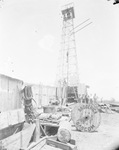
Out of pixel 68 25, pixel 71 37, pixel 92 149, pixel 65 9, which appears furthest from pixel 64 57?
pixel 92 149

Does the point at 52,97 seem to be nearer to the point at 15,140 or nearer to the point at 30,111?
the point at 30,111

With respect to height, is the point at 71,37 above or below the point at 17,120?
above

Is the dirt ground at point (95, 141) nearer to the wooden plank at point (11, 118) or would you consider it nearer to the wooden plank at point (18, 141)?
the wooden plank at point (18, 141)

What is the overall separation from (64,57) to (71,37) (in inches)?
141

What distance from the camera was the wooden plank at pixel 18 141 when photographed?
25.9 feet

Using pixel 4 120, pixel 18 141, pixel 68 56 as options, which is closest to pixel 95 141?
pixel 18 141

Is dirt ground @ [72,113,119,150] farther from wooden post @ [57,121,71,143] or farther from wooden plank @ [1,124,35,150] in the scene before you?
wooden plank @ [1,124,35,150]

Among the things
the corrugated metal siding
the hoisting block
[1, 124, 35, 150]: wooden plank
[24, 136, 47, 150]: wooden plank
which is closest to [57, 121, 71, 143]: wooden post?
[24, 136, 47, 150]: wooden plank

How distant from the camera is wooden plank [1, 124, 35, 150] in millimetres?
7891

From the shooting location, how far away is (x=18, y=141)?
8.38m

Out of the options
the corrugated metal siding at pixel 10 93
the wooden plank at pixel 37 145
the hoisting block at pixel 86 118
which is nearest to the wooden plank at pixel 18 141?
the wooden plank at pixel 37 145

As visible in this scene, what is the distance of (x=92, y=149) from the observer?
22.9ft

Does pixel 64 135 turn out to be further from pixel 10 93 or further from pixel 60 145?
pixel 10 93

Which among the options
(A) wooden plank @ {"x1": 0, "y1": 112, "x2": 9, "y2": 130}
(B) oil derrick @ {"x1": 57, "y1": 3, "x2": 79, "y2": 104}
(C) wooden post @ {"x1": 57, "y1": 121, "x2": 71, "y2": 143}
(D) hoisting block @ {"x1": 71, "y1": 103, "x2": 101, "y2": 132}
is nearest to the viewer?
(C) wooden post @ {"x1": 57, "y1": 121, "x2": 71, "y2": 143}
